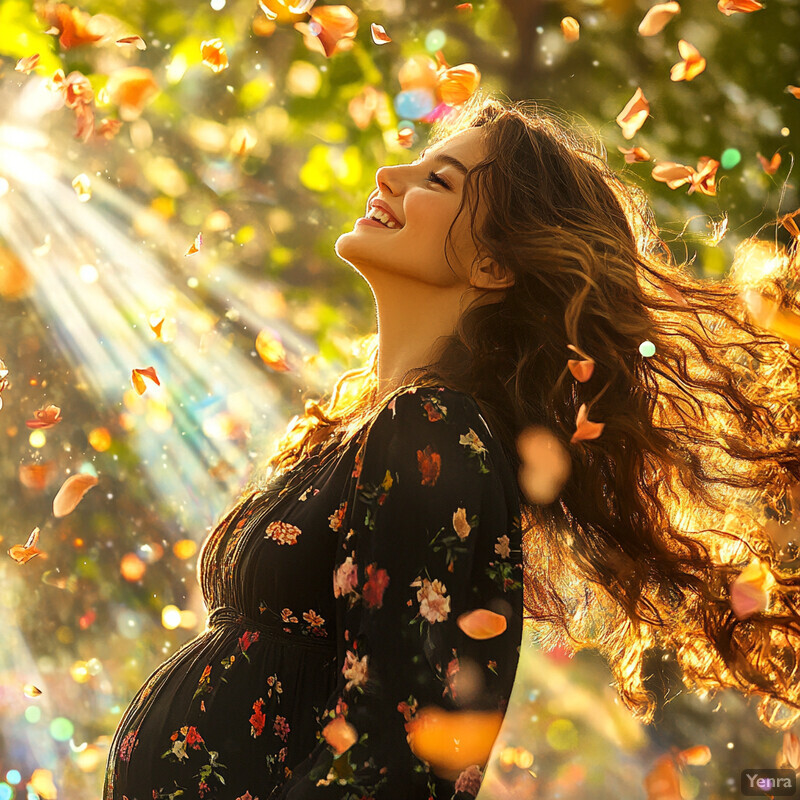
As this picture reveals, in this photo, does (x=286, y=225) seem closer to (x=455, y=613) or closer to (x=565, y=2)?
(x=565, y=2)

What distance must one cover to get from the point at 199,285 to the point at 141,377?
45 cm

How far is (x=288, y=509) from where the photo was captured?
4.00 feet

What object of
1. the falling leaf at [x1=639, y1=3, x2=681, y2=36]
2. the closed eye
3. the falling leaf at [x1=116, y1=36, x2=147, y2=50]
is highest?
the closed eye

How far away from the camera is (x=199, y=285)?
3582 millimetres

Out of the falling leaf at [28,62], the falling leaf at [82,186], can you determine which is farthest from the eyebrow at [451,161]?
the falling leaf at [82,186]

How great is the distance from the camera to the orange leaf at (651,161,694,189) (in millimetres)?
2781

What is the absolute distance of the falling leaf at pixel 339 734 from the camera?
0.96 metres

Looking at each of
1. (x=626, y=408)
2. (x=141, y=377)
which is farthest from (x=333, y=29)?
(x=626, y=408)

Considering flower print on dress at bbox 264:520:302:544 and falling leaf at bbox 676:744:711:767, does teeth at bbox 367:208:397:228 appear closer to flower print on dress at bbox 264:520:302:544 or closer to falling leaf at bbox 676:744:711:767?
flower print on dress at bbox 264:520:302:544

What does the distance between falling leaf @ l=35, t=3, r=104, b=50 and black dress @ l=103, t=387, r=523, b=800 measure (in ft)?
8.74

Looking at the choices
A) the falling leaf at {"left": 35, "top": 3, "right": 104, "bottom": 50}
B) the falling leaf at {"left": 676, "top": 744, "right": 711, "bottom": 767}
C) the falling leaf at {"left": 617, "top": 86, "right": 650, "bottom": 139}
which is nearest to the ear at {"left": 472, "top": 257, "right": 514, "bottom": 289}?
the falling leaf at {"left": 617, "top": 86, "right": 650, "bottom": 139}

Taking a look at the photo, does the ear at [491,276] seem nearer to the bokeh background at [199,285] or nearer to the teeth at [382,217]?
the teeth at [382,217]

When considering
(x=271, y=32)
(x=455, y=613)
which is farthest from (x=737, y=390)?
(x=271, y=32)

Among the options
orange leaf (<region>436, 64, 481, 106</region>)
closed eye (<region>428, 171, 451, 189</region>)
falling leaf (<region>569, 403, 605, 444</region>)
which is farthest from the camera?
orange leaf (<region>436, 64, 481, 106</region>)
